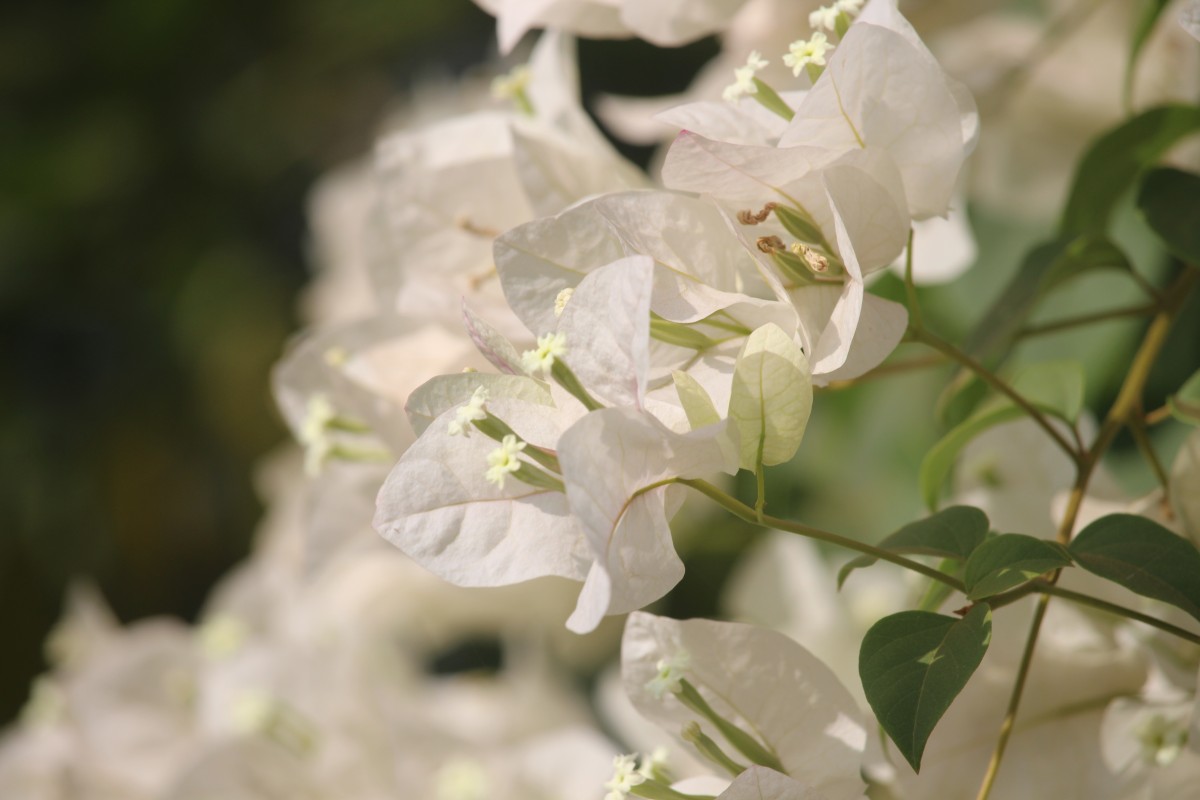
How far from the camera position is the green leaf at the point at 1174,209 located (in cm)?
32

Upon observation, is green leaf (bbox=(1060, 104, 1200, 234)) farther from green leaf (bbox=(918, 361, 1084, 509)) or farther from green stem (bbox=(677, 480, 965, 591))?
green stem (bbox=(677, 480, 965, 591))

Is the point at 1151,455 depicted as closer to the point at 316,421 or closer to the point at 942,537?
the point at 942,537

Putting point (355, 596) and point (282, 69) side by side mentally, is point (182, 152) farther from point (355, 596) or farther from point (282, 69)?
→ point (355, 596)

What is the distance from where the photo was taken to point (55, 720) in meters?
0.65

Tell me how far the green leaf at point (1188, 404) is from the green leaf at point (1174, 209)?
0.12 ft

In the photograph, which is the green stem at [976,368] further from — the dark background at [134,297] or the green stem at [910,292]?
the dark background at [134,297]

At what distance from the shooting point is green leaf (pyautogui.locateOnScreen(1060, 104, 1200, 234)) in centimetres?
37

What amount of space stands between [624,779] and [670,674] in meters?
0.03

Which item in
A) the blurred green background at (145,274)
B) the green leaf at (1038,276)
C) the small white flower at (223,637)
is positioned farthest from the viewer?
the blurred green background at (145,274)

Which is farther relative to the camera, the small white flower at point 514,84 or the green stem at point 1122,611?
the small white flower at point 514,84

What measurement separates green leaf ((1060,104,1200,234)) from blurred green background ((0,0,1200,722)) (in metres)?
0.71

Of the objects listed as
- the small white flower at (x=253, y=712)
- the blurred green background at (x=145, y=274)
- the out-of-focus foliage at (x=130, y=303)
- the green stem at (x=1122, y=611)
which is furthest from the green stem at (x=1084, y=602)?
the out-of-focus foliage at (x=130, y=303)

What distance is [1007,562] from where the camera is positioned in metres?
0.24

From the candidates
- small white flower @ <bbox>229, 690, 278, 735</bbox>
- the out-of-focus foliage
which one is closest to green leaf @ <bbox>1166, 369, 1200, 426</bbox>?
small white flower @ <bbox>229, 690, 278, 735</bbox>
